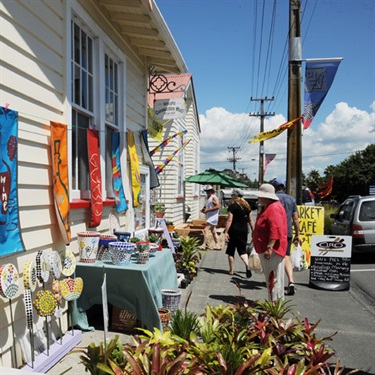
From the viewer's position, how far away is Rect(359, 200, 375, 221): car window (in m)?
9.08

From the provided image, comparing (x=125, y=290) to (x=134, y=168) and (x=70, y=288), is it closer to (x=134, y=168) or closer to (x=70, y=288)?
(x=70, y=288)

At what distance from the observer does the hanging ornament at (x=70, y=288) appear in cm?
355

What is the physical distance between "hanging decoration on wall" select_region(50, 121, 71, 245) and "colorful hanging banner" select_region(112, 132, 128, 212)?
1524mm

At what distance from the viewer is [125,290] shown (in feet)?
13.2

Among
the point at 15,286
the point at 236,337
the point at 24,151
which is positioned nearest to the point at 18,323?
the point at 15,286

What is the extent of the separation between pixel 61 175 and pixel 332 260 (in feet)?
16.2

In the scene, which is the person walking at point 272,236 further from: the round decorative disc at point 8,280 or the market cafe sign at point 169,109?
the market cafe sign at point 169,109

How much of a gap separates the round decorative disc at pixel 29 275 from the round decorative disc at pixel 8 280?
18 centimetres

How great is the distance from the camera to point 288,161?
330 inches

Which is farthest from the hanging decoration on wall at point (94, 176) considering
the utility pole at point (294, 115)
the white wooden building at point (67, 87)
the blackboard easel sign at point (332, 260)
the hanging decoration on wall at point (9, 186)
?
the utility pole at point (294, 115)

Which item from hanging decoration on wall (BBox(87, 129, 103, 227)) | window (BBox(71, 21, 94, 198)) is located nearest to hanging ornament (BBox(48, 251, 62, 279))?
hanging decoration on wall (BBox(87, 129, 103, 227))

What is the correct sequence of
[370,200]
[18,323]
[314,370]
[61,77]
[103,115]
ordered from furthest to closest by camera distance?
[370,200] → [103,115] → [61,77] → [18,323] → [314,370]

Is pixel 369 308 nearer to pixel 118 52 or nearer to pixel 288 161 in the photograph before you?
pixel 288 161

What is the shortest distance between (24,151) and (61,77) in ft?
3.59
